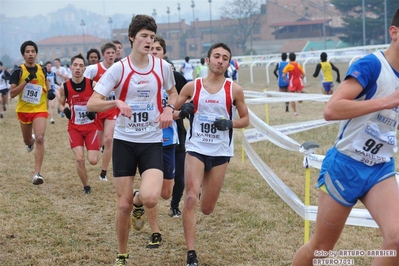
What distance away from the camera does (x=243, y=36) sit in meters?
97.1

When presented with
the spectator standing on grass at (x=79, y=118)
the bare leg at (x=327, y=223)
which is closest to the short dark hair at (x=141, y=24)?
the bare leg at (x=327, y=223)

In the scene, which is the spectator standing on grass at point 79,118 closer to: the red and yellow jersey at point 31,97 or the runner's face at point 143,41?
the red and yellow jersey at point 31,97

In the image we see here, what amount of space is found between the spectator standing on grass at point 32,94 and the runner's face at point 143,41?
4780 mm

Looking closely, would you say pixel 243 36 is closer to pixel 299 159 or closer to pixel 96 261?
pixel 299 159

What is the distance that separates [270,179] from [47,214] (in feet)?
10.1

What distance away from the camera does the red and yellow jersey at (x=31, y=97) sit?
10102mm

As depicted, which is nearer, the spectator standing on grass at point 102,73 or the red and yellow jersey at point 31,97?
the spectator standing on grass at point 102,73

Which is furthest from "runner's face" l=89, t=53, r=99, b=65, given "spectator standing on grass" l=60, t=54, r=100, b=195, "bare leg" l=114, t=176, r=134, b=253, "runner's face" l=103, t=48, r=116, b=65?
"bare leg" l=114, t=176, r=134, b=253

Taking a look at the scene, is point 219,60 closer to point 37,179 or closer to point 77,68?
point 77,68

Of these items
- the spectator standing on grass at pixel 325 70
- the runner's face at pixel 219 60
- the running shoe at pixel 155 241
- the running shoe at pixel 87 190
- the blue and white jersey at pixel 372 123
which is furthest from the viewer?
the spectator standing on grass at pixel 325 70

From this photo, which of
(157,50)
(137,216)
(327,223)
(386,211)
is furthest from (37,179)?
(386,211)

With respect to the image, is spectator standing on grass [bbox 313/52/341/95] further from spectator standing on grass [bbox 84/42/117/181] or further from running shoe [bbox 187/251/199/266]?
running shoe [bbox 187/251/199/266]

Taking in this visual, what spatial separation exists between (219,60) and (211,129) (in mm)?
729

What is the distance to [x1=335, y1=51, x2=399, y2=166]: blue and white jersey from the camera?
406 cm
